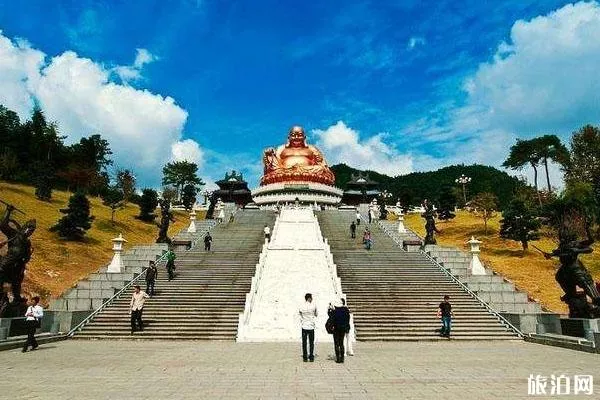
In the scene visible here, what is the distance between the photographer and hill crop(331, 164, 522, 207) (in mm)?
85000

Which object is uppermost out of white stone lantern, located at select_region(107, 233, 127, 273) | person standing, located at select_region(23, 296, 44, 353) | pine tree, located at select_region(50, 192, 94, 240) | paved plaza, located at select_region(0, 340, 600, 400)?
pine tree, located at select_region(50, 192, 94, 240)

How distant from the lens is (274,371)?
8.30 meters

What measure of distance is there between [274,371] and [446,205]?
45555 mm

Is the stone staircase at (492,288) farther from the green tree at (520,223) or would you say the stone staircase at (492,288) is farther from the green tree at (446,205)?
the green tree at (446,205)

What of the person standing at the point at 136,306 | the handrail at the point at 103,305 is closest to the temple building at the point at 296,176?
the handrail at the point at 103,305

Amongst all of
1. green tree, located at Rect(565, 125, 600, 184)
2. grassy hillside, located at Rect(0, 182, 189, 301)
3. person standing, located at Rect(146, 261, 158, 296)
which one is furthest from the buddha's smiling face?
person standing, located at Rect(146, 261, 158, 296)

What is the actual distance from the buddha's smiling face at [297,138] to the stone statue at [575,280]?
1918 inches

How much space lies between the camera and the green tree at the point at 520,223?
31.7m

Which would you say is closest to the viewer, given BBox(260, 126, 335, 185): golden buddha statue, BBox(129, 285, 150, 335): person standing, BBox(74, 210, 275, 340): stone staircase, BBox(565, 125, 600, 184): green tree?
BBox(129, 285, 150, 335): person standing

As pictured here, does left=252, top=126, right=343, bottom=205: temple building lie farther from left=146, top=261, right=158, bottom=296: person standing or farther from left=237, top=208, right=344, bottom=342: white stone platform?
left=146, top=261, right=158, bottom=296: person standing

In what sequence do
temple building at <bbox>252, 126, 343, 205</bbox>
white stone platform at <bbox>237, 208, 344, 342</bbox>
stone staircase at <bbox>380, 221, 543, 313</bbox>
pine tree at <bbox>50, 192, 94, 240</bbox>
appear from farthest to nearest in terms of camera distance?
1. temple building at <bbox>252, 126, 343, 205</bbox>
2. pine tree at <bbox>50, 192, 94, 240</bbox>
3. stone staircase at <bbox>380, 221, 543, 313</bbox>
4. white stone platform at <bbox>237, 208, 344, 342</bbox>

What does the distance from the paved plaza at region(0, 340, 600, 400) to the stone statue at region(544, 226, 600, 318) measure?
154 centimetres

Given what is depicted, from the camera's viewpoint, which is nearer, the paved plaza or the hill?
the paved plaza

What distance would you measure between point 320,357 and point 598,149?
141 feet
